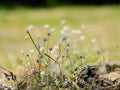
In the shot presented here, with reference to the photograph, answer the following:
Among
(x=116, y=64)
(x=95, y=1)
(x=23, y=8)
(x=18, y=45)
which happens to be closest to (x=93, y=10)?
(x=95, y=1)

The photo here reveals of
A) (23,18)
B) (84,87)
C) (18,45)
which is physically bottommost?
(84,87)

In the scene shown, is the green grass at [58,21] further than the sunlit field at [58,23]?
Yes

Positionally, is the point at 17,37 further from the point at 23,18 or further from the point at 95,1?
the point at 95,1

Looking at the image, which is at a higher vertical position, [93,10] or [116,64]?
[93,10]

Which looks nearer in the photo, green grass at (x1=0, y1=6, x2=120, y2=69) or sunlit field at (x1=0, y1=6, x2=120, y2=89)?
sunlit field at (x1=0, y1=6, x2=120, y2=89)

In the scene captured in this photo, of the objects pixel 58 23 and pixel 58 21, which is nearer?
pixel 58 23

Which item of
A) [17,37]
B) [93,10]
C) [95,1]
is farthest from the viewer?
[95,1]

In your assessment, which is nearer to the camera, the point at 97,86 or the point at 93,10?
the point at 97,86

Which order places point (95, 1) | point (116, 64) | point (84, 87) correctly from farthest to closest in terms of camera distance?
point (95, 1) < point (116, 64) < point (84, 87)
